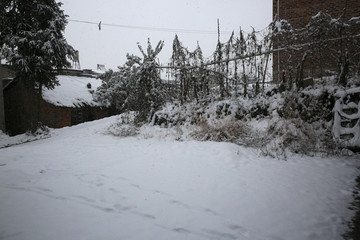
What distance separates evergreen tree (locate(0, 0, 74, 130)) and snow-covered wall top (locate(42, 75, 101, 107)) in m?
5.69

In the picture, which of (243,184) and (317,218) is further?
(243,184)

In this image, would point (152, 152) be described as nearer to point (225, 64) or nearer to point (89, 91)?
point (225, 64)

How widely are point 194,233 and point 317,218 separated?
1404mm

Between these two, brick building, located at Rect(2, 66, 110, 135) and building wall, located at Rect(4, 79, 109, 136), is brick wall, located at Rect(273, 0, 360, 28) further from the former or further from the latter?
building wall, located at Rect(4, 79, 109, 136)

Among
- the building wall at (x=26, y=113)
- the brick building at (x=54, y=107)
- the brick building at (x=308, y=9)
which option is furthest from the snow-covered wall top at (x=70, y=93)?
the brick building at (x=308, y=9)

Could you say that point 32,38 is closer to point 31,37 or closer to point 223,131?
point 31,37

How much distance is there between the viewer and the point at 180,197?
8.97 ft

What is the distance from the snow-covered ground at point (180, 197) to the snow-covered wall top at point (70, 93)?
1488cm

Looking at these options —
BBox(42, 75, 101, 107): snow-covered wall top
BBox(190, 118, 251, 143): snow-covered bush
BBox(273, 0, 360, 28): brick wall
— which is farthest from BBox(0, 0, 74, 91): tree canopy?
BBox(273, 0, 360, 28): brick wall

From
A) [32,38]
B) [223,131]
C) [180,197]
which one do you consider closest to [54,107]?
[32,38]

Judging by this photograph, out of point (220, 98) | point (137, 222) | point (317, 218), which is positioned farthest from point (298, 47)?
point (137, 222)

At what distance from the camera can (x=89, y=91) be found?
67.0 ft

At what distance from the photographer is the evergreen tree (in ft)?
36.1

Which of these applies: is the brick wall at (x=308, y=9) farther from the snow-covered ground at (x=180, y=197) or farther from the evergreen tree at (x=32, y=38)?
the evergreen tree at (x=32, y=38)
